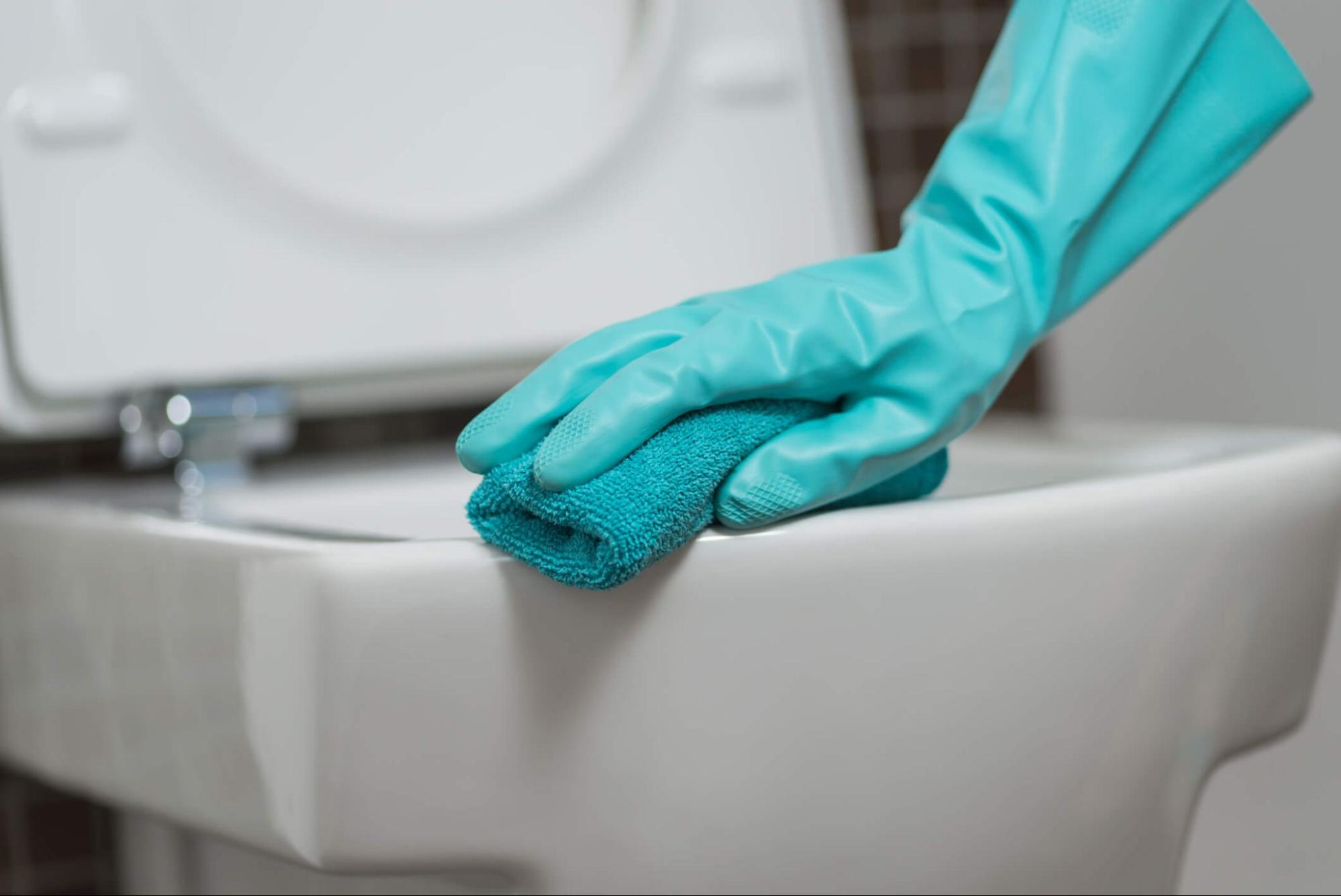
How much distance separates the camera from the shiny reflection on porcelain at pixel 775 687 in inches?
15.9

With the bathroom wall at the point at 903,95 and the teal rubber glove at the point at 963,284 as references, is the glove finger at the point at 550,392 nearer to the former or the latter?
the teal rubber glove at the point at 963,284

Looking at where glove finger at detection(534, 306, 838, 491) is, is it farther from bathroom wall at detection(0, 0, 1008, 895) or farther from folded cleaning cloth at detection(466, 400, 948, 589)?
bathroom wall at detection(0, 0, 1008, 895)

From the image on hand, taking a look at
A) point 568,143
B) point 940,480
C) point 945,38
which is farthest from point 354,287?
point 945,38

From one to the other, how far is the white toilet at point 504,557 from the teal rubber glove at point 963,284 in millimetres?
37

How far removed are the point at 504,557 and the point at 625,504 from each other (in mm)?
42

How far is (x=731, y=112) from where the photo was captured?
2.61 feet

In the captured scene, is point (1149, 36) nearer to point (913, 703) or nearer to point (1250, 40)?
point (1250, 40)

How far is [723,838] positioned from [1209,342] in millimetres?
503

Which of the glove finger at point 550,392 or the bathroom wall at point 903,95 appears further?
the bathroom wall at point 903,95

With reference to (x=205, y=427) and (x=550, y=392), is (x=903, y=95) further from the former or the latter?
(x=550, y=392)

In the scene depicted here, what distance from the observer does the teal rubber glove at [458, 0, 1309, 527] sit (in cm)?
42

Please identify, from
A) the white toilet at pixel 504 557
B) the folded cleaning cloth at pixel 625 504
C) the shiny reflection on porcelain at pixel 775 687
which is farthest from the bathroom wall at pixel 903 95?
the folded cleaning cloth at pixel 625 504

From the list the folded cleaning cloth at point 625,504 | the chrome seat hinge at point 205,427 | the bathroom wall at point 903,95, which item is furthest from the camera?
the bathroom wall at point 903,95

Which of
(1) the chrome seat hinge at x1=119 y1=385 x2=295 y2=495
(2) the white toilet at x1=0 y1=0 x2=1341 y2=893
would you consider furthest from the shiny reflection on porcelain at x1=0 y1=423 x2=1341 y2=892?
(1) the chrome seat hinge at x1=119 y1=385 x2=295 y2=495
